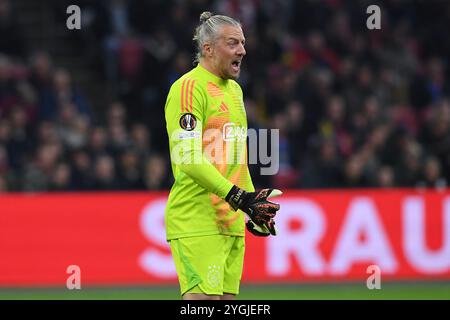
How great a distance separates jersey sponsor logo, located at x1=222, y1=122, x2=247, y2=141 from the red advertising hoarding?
648 centimetres

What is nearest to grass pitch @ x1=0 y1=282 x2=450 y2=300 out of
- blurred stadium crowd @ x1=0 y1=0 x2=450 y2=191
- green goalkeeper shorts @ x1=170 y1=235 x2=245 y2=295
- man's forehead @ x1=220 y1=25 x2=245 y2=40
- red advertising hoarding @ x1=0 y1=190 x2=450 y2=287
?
red advertising hoarding @ x1=0 y1=190 x2=450 y2=287

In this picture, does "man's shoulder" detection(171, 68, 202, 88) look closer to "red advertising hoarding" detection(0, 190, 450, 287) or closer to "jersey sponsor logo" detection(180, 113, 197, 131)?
"jersey sponsor logo" detection(180, 113, 197, 131)

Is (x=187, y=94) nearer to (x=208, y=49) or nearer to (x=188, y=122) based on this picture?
(x=188, y=122)

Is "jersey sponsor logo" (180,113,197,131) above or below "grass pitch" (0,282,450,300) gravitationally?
above

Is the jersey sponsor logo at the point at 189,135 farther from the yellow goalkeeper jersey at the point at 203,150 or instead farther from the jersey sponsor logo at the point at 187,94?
the jersey sponsor logo at the point at 187,94

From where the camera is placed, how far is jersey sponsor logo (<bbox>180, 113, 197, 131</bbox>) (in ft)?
20.4

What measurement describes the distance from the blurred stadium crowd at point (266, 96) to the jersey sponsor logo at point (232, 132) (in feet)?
24.0

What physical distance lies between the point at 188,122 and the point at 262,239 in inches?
275

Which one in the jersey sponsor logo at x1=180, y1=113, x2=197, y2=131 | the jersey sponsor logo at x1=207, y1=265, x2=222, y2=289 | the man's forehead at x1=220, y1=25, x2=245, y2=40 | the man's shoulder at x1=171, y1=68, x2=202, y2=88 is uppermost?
the man's forehead at x1=220, y1=25, x2=245, y2=40

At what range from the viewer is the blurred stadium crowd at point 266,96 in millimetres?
14359

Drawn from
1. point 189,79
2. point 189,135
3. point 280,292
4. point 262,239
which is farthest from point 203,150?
point 262,239

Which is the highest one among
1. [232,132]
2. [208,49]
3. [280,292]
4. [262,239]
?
[208,49]

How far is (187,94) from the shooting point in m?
6.30

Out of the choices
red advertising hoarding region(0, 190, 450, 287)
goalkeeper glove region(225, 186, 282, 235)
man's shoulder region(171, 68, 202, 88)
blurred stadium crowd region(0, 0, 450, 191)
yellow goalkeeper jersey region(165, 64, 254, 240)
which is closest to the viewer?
goalkeeper glove region(225, 186, 282, 235)
